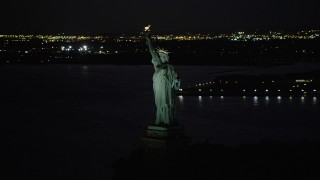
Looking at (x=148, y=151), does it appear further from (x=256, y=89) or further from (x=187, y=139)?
(x=256, y=89)

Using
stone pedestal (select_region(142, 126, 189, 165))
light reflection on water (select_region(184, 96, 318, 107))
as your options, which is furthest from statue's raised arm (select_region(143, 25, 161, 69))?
light reflection on water (select_region(184, 96, 318, 107))

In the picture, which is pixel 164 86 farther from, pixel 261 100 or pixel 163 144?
pixel 261 100

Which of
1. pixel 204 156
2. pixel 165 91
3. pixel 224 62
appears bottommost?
pixel 224 62

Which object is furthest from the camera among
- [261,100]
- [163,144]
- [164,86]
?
[261,100]

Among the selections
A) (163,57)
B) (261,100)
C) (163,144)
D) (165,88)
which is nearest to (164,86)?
(165,88)

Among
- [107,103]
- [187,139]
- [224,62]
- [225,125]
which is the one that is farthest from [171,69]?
[224,62]

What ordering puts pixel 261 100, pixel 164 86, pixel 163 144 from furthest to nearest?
pixel 261 100
pixel 164 86
pixel 163 144
